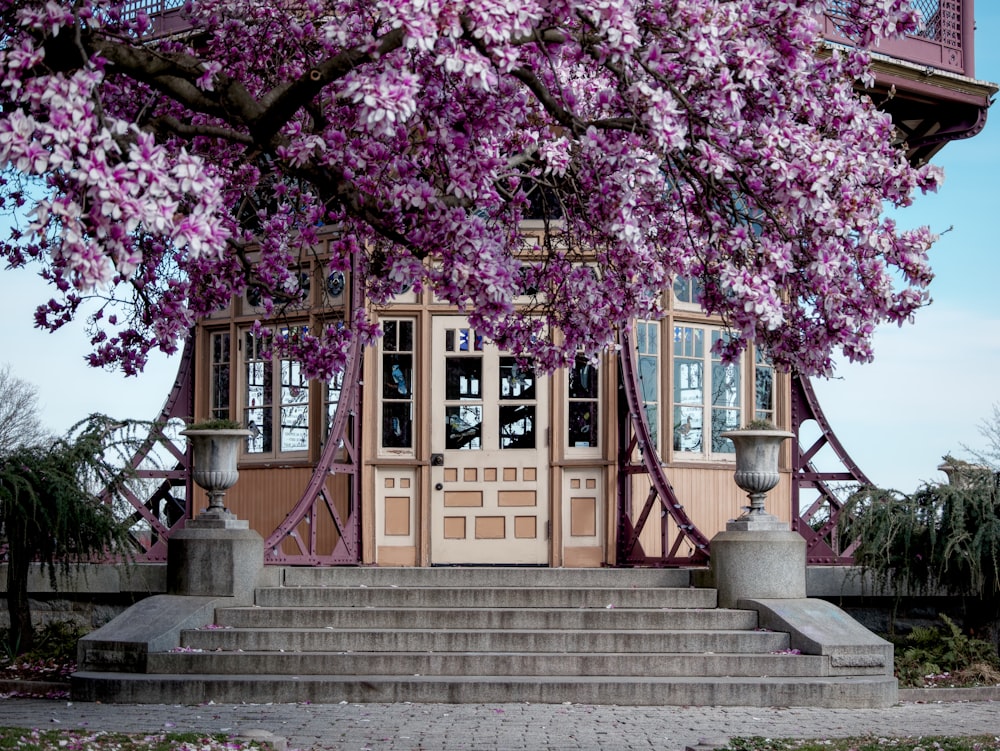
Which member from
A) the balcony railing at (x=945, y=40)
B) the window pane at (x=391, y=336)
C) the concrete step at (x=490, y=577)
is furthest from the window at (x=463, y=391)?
the balcony railing at (x=945, y=40)

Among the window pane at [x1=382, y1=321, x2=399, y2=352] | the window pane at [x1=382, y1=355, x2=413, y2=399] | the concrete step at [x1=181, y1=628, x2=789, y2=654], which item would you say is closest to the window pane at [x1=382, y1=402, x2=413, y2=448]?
the window pane at [x1=382, y1=355, x2=413, y2=399]

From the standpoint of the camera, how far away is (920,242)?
8.00 metres

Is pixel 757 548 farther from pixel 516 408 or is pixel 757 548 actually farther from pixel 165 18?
pixel 165 18

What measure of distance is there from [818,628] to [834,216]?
15.1 feet

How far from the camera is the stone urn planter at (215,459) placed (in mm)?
12445

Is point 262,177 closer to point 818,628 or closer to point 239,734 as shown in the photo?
point 239,734

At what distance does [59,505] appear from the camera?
1157cm

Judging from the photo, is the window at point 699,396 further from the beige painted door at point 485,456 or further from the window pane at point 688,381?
the beige painted door at point 485,456

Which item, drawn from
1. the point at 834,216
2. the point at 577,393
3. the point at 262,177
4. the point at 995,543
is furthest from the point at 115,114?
the point at 995,543

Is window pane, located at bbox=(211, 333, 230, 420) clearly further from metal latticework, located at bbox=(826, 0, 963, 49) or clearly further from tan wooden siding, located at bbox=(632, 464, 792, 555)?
metal latticework, located at bbox=(826, 0, 963, 49)

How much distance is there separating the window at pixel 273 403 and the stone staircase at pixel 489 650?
287 centimetres

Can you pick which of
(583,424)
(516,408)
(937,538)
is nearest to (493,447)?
(516,408)

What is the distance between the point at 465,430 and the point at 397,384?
0.85 m

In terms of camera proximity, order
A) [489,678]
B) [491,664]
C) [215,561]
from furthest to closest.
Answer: [215,561], [491,664], [489,678]
